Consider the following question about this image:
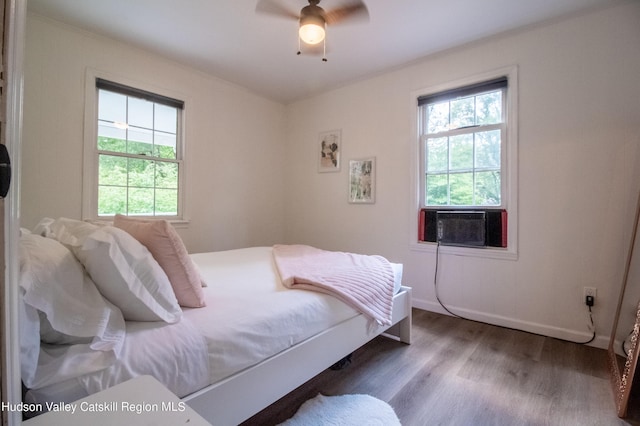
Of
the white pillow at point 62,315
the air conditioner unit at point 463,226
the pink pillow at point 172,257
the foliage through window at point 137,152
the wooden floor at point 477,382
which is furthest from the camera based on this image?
the foliage through window at point 137,152

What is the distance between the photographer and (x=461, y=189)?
285cm

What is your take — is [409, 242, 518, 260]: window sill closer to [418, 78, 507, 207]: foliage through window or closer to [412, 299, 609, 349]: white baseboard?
[418, 78, 507, 207]: foliage through window

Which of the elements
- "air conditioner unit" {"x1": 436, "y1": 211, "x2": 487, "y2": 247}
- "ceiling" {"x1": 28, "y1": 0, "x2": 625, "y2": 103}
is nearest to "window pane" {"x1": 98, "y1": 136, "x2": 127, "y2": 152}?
"ceiling" {"x1": 28, "y1": 0, "x2": 625, "y2": 103}

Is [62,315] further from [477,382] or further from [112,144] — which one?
[112,144]

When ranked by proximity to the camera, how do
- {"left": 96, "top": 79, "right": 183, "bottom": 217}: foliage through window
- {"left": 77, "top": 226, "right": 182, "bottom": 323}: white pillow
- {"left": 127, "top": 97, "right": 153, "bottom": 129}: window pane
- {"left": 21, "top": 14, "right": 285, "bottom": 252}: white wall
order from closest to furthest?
{"left": 77, "top": 226, "right": 182, "bottom": 323}: white pillow
{"left": 21, "top": 14, "right": 285, "bottom": 252}: white wall
{"left": 96, "top": 79, "right": 183, "bottom": 217}: foliage through window
{"left": 127, "top": 97, "right": 153, "bottom": 129}: window pane

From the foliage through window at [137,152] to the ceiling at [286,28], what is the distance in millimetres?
519

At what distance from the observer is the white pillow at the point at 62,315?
2.54ft

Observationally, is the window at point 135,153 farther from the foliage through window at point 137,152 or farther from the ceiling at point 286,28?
the ceiling at point 286,28

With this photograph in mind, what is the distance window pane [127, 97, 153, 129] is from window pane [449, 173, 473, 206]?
10.4 feet

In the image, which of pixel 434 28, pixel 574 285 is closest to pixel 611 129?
pixel 574 285

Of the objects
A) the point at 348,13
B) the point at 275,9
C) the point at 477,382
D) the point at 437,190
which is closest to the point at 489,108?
the point at 437,190

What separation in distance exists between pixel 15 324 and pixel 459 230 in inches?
117

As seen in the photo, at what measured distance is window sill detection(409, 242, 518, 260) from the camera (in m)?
2.55

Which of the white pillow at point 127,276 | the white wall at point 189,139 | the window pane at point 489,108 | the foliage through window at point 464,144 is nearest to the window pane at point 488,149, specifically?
the foliage through window at point 464,144
